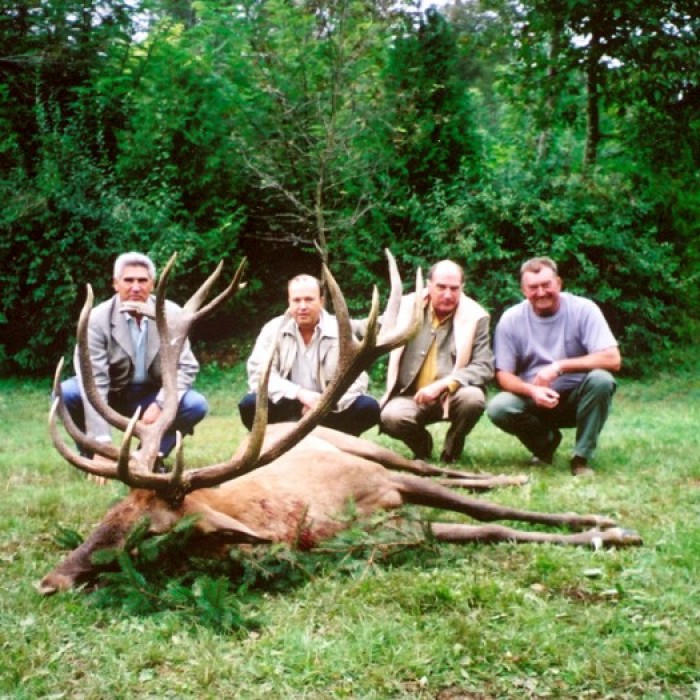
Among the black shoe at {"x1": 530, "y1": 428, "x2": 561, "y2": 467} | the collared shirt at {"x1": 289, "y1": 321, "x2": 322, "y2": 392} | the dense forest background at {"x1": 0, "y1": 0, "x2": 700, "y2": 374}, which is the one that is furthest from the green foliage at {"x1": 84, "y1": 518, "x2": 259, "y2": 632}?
the dense forest background at {"x1": 0, "y1": 0, "x2": 700, "y2": 374}

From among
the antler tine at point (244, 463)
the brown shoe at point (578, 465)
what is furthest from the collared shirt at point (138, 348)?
the brown shoe at point (578, 465)

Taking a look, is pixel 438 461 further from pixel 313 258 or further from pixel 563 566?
pixel 313 258

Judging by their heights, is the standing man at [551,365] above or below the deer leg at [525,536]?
above

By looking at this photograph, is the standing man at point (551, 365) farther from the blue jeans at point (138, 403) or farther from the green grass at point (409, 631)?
the blue jeans at point (138, 403)

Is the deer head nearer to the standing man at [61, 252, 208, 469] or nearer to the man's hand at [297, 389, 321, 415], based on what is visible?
the man's hand at [297, 389, 321, 415]

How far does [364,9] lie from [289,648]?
412 inches

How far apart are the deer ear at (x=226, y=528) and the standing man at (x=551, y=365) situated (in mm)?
2934

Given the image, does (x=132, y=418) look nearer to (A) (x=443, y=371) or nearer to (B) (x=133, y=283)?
(B) (x=133, y=283)

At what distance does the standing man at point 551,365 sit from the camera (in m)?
6.00

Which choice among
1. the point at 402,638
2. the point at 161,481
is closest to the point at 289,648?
the point at 402,638

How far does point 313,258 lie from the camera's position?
543 inches

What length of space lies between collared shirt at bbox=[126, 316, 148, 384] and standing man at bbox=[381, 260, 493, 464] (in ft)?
5.75

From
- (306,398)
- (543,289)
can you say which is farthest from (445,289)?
(306,398)

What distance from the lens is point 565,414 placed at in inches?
248
